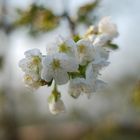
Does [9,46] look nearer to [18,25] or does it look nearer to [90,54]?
[18,25]

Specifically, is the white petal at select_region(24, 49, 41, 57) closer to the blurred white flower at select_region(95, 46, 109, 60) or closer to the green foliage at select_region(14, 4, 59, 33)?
the blurred white flower at select_region(95, 46, 109, 60)

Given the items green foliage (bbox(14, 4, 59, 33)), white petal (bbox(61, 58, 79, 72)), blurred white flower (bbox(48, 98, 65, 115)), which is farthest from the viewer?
green foliage (bbox(14, 4, 59, 33))

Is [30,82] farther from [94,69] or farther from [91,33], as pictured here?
[91,33]

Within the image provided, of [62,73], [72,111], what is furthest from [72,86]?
[72,111]

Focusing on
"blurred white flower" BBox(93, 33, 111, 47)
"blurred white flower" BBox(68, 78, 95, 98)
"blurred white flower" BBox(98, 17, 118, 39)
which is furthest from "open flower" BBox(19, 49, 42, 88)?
"blurred white flower" BBox(98, 17, 118, 39)

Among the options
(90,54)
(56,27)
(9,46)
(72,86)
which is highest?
(9,46)

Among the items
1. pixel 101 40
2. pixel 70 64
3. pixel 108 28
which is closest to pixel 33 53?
pixel 70 64

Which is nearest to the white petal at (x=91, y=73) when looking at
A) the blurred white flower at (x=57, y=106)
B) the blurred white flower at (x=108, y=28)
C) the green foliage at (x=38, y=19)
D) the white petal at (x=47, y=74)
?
the white petal at (x=47, y=74)
